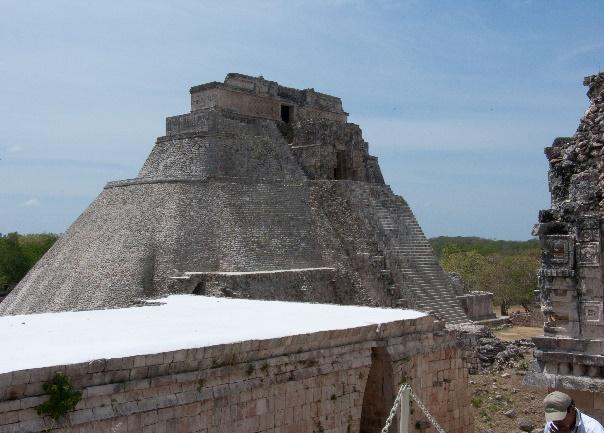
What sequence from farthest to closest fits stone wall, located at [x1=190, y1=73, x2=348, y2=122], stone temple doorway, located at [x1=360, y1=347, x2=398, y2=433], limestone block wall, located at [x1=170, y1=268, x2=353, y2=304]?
1. stone wall, located at [x1=190, y1=73, x2=348, y2=122]
2. limestone block wall, located at [x1=170, y1=268, x2=353, y2=304]
3. stone temple doorway, located at [x1=360, y1=347, x2=398, y2=433]

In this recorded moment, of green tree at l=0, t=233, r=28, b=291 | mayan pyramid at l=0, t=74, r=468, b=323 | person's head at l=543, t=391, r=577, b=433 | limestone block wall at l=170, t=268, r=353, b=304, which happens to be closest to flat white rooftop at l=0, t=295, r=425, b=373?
person's head at l=543, t=391, r=577, b=433

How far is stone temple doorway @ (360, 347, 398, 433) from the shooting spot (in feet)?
28.2

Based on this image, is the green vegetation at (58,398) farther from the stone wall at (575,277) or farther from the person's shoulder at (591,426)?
the stone wall at (575,277)

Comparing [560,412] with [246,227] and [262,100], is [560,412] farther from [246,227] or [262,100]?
[262,100]

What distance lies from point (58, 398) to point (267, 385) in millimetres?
2233

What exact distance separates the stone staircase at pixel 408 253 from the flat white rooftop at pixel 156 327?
34.4 feet

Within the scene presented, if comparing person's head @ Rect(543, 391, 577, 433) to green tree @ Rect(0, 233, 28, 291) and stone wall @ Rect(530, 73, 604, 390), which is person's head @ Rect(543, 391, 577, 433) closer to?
stone wall @ Rect(530, 73, 604, 390)

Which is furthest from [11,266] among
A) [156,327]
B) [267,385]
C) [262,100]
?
[267,385]

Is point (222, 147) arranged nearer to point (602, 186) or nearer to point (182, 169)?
point (182, 169)

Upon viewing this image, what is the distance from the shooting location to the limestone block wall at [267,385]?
5773 mm

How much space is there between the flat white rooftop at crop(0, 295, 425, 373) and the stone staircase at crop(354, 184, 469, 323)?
10.5m

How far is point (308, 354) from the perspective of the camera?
302 inches

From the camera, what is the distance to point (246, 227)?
20.6 meters

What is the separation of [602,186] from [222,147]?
1717 cm
